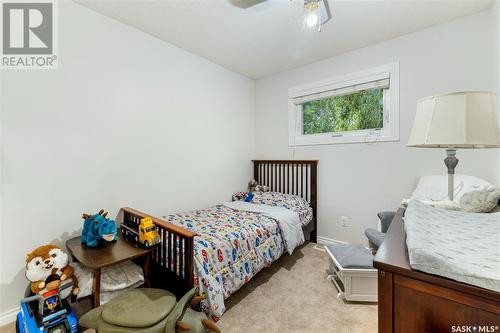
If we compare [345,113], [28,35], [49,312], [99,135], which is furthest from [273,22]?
[49,312]

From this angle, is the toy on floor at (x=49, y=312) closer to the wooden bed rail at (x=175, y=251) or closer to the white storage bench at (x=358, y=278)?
the wooden bed rail at (x=175, y=251)

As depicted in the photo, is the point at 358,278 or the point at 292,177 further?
the point at 292,177

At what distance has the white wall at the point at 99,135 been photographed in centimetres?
160

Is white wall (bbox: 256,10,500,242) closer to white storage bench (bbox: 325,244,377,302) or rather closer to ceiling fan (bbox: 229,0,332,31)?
white storage bench (bbox: 325,244,377,302)

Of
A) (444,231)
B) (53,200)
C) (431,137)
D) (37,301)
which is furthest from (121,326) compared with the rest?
(431,137)

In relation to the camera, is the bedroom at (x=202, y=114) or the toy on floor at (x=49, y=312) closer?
the toy on floor at (x=49, y=312)

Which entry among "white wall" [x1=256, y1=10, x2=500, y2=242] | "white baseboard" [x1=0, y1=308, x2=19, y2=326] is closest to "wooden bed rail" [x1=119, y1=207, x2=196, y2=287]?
"white baseboard" [x1=0, y1=308, x2=19, y2=326]

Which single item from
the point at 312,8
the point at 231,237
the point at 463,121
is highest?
the point at 312,8

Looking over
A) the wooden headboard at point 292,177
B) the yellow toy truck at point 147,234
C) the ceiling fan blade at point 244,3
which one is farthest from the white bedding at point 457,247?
the wooden headboard at point 292,177

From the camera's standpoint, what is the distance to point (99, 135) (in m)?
1.96

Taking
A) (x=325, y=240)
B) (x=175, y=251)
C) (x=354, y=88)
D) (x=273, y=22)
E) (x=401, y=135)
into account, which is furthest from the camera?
(x=325, y=240)

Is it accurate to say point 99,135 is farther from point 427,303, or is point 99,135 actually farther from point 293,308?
point 427,303

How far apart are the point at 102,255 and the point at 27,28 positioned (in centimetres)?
182

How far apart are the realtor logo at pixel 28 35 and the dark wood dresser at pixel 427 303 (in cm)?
251
